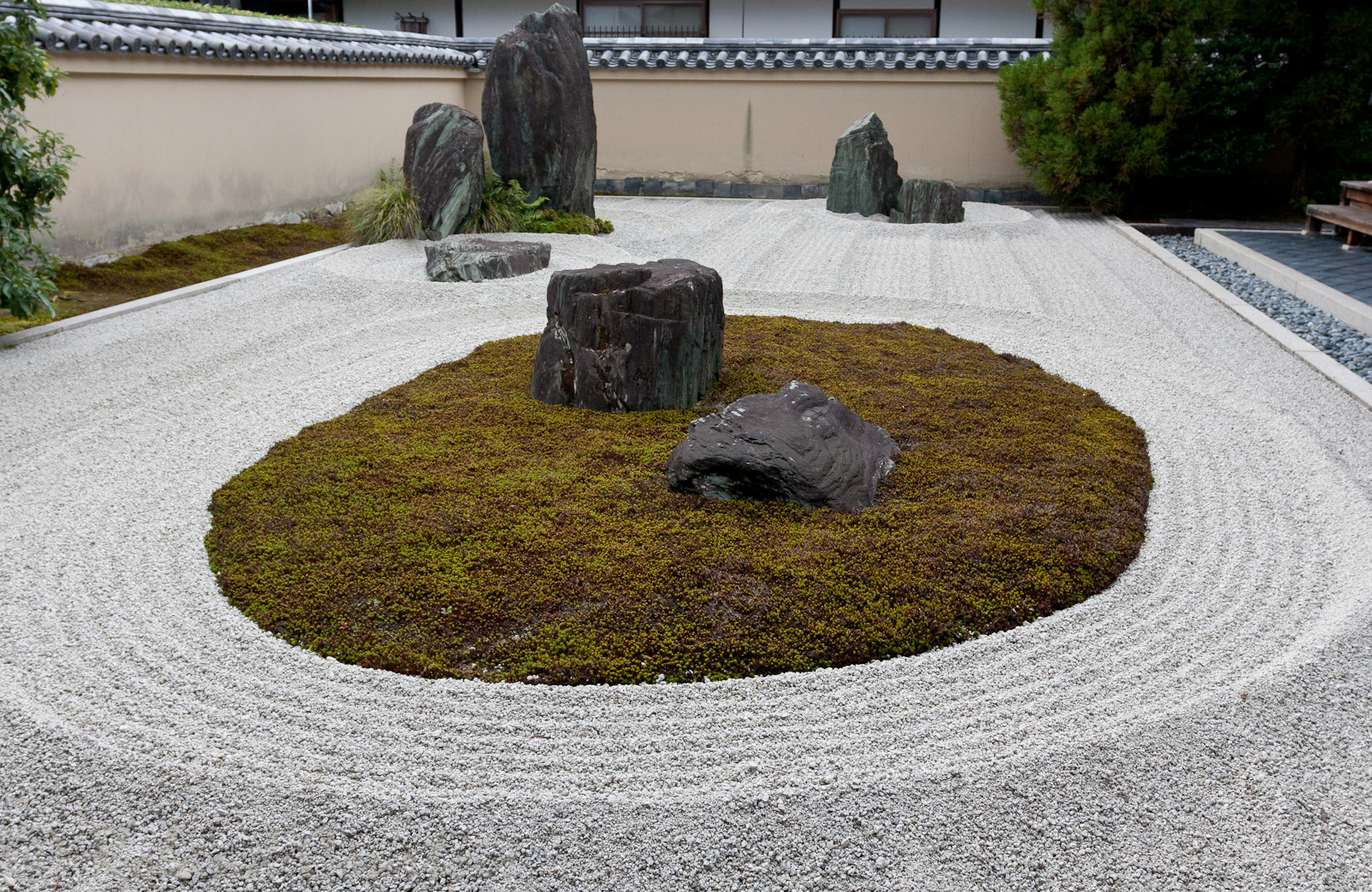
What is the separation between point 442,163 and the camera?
906 centimetres

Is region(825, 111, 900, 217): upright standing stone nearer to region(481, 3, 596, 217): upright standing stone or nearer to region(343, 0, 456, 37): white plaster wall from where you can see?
region(481, 3, 596, 217): upright standing stone

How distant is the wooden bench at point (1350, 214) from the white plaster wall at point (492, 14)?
1118cm

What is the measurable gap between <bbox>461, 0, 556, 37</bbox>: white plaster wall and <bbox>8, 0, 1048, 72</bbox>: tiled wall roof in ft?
5.24

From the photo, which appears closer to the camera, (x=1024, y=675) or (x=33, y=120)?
(x=1024, y=675)

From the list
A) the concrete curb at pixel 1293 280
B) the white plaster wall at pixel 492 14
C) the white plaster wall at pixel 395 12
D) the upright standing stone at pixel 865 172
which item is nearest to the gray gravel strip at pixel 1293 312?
→ the concrete curb at pixel 1293 280

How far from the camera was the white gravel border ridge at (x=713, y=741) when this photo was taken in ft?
6.73

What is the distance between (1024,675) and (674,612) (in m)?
0.95

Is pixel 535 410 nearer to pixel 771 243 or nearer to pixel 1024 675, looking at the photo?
pixel 1024 675

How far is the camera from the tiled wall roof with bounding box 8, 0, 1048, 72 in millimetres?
8211

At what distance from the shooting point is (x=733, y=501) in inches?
144

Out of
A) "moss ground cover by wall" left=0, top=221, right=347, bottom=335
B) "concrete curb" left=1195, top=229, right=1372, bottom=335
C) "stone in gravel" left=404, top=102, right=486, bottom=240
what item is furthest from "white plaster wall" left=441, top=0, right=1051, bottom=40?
"stone in gravel" left=404, top=102, right=486, bottom=240

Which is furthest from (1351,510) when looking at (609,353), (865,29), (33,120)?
(865,29)

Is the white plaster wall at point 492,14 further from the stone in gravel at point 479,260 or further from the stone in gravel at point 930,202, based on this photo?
the stone in gravel at point 479,260

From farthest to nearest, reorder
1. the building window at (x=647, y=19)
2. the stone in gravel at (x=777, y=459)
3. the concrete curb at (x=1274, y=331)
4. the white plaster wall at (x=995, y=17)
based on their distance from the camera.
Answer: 1. the building window at (x=647, y=19)
2. the white plaster wall at (x=995, y=17)
3. the concrete curb at (x=1274, y=331)
4. the stone in gravel at (x=777, y=459)
